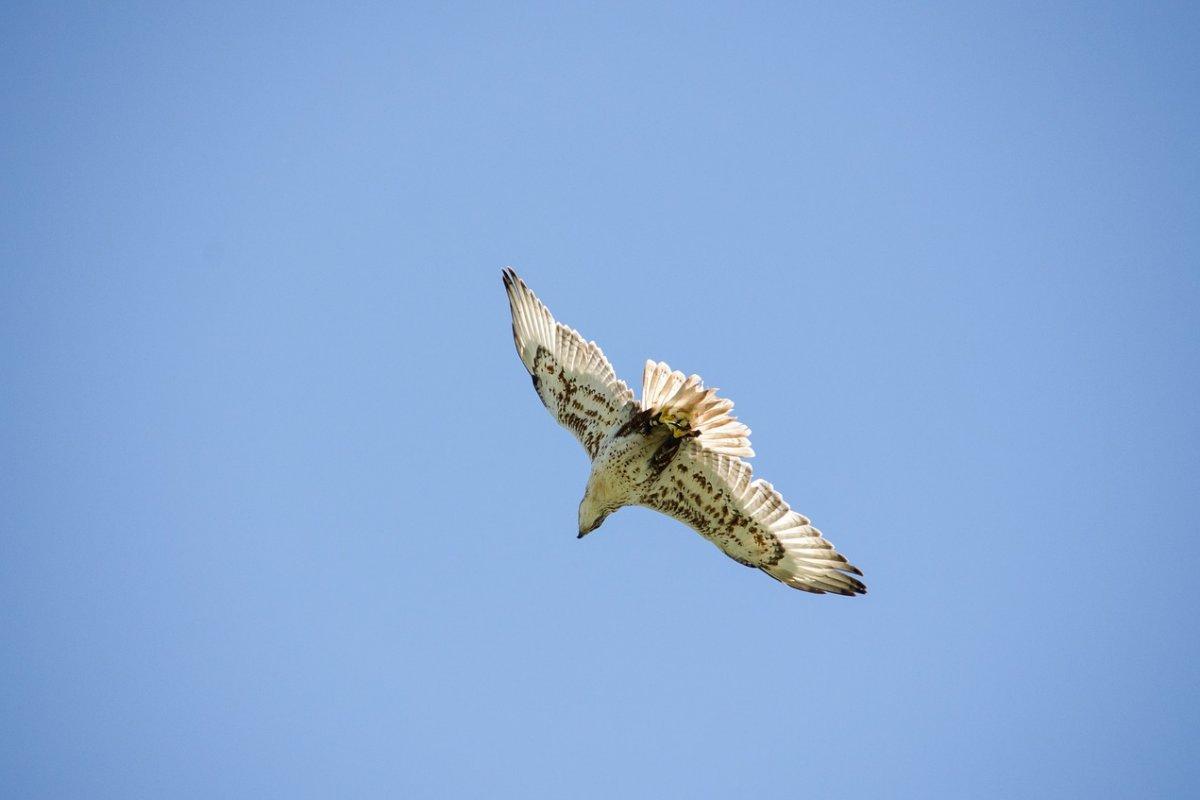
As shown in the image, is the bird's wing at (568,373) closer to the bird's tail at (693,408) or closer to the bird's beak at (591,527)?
the bird's tail at (693,408)

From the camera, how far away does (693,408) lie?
8.13m

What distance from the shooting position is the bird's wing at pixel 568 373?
28.1ft

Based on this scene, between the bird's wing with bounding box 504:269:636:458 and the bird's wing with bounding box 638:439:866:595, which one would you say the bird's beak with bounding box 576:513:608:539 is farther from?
the bird's wing with bounding box 504:269:636:458

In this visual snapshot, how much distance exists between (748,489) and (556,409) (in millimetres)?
1926

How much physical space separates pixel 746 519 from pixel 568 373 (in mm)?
2077

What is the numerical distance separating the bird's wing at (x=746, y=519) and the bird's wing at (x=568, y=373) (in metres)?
0.73

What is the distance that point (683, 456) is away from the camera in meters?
8.48

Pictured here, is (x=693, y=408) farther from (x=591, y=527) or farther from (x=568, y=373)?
(x=591, y=527)

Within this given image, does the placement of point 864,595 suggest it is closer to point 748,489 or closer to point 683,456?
point 748,489

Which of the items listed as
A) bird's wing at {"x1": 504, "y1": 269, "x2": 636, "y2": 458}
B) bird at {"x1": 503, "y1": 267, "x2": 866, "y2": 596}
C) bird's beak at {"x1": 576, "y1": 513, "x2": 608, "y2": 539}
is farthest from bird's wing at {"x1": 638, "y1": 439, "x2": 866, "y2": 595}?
bird's wing at {"x1": 504, "y1": 269, "x2": 636, "y2": 458}

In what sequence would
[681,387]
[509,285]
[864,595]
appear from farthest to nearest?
1. [509,285]
2. [864,595]
3. [681,387]

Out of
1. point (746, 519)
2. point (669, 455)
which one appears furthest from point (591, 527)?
point (746, 519)

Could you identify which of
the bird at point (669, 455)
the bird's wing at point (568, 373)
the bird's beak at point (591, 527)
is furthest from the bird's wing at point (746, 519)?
the bird's wing at point (568, 373)

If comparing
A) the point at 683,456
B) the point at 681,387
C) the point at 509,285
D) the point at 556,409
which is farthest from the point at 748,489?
the point at 509,285
